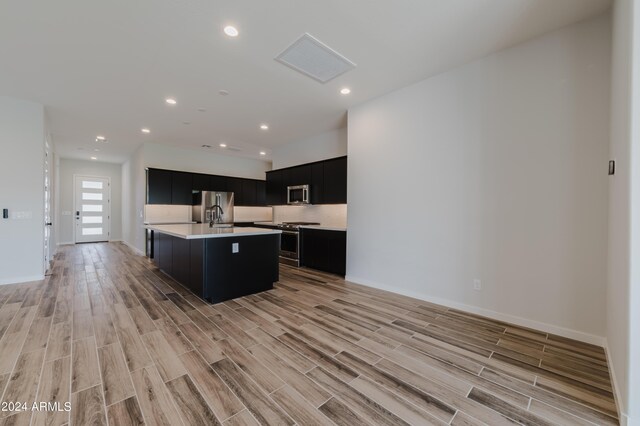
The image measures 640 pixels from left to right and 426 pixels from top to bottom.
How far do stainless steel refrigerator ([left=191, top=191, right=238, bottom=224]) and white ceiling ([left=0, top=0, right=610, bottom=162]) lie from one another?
261 cm

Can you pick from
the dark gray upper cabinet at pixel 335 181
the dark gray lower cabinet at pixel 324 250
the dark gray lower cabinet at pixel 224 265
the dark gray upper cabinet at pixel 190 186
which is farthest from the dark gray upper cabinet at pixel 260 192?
the dark gray lower cabinet at pixel 224 265

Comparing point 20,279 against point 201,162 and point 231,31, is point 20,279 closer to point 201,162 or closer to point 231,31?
point 201,162

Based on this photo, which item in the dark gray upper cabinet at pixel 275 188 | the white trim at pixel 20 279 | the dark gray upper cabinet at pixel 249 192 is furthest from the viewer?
the dark gray upper cabinet at pixel 249 192

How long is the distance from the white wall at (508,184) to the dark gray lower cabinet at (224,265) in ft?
5.57

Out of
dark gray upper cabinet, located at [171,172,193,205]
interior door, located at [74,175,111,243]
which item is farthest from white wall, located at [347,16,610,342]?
interior door, located at [74,175,111,243]

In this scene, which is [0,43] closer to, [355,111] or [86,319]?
[86,319]

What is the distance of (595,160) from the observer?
7.56 ft

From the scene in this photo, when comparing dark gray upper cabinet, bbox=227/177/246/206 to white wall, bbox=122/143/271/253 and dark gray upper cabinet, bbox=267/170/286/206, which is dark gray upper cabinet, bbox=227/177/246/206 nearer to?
white wall, bbox=122/143/271/253

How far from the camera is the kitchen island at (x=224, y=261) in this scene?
3.21m

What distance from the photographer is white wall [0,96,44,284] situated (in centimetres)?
389

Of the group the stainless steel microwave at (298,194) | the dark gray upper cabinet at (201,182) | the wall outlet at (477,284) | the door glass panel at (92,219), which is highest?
the dark gray upper cabinet at (201,182)

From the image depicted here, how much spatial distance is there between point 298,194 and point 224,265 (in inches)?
111

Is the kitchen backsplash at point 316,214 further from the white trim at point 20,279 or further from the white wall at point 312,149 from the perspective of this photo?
the white trim at point 20,279

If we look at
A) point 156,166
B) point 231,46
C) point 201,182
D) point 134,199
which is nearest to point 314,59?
point 231,46
